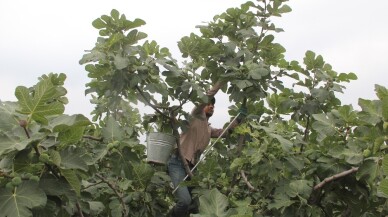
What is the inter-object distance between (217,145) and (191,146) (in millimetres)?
350

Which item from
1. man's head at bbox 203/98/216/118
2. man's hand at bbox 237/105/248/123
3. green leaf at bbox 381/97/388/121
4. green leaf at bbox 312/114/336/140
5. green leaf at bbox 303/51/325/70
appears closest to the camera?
green leaf at bbox 381/97/388/121

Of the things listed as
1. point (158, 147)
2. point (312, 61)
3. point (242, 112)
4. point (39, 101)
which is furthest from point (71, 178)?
point (312, 61)

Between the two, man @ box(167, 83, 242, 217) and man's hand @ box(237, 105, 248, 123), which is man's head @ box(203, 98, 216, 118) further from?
man's hand @ box(237, 105, 248, 123)

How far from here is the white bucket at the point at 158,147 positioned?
167 inches

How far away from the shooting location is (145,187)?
13.9ft

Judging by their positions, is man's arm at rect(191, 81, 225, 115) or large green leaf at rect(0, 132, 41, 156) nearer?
large green leaf at rect(0, 132, 41, 156)

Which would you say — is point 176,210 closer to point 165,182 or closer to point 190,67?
point 165,182

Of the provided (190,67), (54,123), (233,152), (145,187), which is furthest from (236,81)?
(54,123)

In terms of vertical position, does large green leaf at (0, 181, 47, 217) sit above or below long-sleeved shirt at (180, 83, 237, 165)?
below

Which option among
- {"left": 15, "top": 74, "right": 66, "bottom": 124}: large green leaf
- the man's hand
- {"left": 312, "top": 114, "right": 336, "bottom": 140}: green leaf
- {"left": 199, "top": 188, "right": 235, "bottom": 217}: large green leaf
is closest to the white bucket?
the man's hand

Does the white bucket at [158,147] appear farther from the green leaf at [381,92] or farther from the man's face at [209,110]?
the green leaf at [381,92]

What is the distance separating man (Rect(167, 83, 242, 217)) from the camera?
14.9ft

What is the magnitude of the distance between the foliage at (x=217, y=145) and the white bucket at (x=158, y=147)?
0.09 meters

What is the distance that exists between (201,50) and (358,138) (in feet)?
6.25
